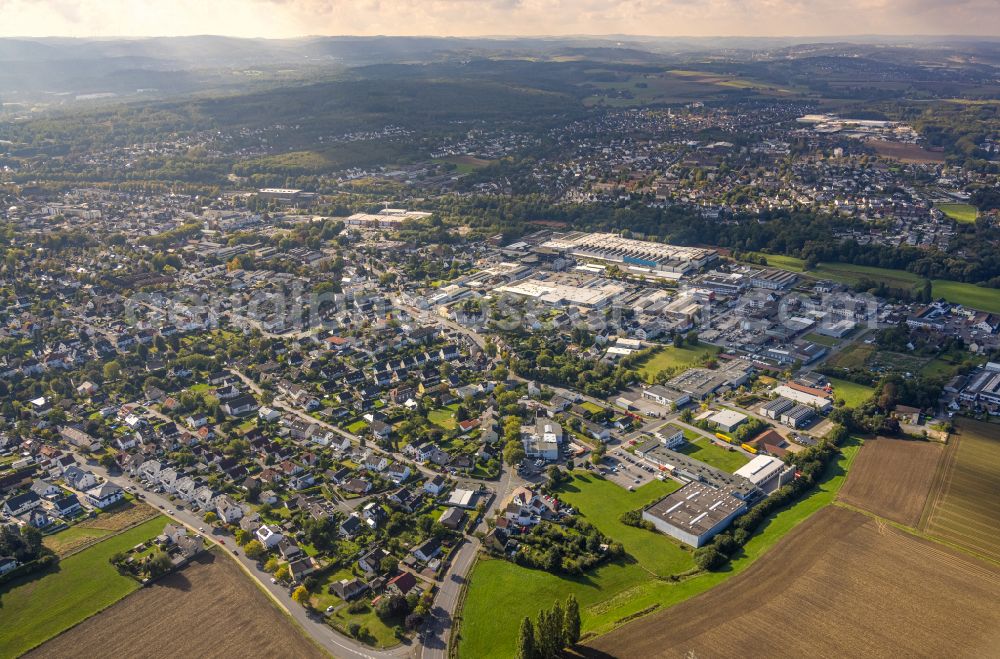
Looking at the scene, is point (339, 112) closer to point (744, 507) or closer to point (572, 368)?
point (572, 368)

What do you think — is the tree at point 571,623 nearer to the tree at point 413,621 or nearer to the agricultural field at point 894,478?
the tree at point 413,621

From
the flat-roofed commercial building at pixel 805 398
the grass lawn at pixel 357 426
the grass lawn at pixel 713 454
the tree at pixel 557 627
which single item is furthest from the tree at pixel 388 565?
the flat-roofed commercial building at pixel 805 398

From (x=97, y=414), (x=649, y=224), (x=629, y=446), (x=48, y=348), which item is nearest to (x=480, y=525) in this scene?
(x=629, y=446)

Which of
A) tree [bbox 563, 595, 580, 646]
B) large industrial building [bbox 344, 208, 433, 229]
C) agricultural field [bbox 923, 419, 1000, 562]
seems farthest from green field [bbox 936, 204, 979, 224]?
tree [bbox 563, 595, 580, 646]

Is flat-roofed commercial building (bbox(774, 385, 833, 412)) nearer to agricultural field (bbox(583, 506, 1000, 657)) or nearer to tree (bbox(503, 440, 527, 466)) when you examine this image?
agricultural field (bbox(583, 506, 1000, 657))

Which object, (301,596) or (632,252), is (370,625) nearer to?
(301,596)
